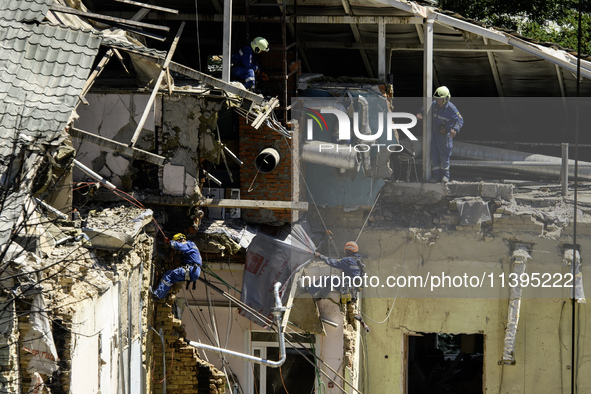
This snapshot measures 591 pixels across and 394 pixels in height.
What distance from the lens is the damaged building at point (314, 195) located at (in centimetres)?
1691

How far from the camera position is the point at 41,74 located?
1485 centimetres

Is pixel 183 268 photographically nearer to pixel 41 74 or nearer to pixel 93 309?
pixel 93 309

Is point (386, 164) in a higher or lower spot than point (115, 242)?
higher

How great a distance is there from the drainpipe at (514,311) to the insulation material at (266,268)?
12.4 feet

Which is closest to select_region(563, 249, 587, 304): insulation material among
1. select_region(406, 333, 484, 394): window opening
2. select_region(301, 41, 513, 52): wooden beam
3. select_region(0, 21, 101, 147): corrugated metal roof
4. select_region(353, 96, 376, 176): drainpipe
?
select_region(406, 333, 484, 394): window opening

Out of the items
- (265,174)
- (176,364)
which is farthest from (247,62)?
(176,364)

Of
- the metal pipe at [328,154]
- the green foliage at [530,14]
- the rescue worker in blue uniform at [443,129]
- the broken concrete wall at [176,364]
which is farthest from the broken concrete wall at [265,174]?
the green foliage at [530,14]

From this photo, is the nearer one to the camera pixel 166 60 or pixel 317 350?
pixel 166 60

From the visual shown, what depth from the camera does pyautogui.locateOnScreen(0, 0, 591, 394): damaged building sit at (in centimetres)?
1691

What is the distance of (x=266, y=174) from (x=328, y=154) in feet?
3.88

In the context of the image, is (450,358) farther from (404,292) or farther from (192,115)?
(192,115)

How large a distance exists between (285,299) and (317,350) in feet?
4.09

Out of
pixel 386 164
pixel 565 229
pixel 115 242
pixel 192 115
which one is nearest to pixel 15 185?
pixel 115 242

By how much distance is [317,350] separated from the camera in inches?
783
